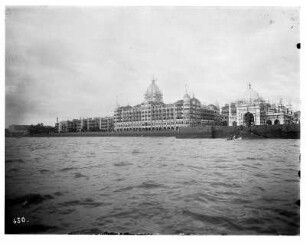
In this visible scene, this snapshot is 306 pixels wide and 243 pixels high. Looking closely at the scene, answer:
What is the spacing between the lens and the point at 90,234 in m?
4.25

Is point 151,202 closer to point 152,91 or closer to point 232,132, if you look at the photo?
point 152,91

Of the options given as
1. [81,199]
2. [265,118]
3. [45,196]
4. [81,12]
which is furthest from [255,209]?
[265,118]

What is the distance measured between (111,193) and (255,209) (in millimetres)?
2765

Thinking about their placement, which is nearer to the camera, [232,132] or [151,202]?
[151,202]

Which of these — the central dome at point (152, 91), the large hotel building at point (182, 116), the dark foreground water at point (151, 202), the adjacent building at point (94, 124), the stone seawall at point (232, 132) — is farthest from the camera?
the adjacent building at point (94, 124)

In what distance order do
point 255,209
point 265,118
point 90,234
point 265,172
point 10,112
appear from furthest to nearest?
point 265,118, point 265,172, point 10,112, point 255,209, point 90,234

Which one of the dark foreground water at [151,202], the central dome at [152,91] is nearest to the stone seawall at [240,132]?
the central dome at [152,91]

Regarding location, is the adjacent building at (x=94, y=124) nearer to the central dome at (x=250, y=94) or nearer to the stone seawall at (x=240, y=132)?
the stone seawall at (x=240, y=132)

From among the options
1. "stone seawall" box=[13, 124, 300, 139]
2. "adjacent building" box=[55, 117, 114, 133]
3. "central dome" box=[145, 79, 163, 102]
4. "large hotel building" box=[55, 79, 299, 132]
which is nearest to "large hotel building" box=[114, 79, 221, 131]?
"large hotel building" box=[55, 79, 299, 132]

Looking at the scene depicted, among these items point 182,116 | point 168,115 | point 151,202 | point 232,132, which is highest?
point 168,115

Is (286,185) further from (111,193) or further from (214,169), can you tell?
(111,193)

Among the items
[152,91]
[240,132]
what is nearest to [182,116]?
[240,132]

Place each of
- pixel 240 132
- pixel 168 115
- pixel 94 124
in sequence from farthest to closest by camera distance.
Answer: pixel 94 124 < pixel 168 115 < pixel 240 132

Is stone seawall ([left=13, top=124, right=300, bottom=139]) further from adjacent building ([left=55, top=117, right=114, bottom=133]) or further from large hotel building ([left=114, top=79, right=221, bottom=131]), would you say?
adjacent building ([left=55, top=117, right=114, bottom=133])
